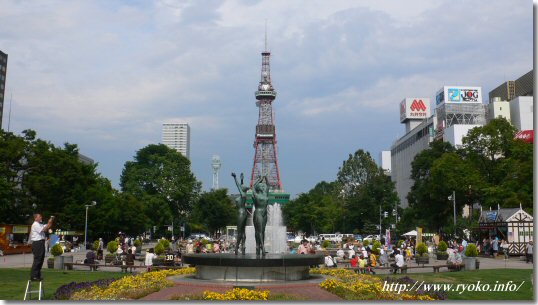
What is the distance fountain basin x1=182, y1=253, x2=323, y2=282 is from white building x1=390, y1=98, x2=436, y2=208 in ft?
328

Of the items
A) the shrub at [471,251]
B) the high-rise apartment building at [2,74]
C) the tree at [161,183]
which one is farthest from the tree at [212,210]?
the shrub at [471,251]

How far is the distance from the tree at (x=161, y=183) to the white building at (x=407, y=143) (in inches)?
2077

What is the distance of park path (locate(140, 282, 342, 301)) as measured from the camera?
13898 millimetres

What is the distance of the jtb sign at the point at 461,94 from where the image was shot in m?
94.8

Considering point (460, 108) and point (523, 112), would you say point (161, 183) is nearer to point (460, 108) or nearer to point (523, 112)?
point (460, 108)

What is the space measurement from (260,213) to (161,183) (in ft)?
198

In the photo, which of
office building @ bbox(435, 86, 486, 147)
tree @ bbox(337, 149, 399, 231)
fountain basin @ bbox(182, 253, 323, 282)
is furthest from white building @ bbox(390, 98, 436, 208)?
fountain basin @ bbox(182, 253, 323, 282)

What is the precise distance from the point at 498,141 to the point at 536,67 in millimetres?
44245

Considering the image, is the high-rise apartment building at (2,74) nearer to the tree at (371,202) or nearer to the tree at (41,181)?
the tree at (41,181)

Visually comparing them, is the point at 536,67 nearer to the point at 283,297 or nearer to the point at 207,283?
the point at 283,297

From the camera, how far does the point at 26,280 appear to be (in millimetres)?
20375

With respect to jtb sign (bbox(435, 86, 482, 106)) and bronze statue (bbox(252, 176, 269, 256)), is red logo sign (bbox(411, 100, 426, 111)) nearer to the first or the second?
A: jtb sign (bbox(435, 86, 482, 106))

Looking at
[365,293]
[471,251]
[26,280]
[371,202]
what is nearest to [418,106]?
[371,202]

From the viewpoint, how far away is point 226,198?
341 feet
